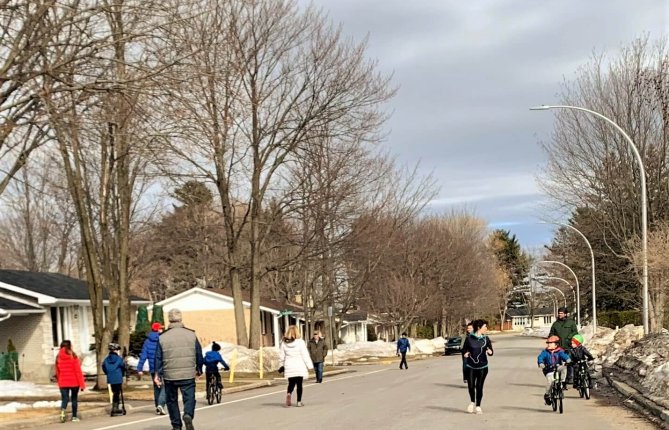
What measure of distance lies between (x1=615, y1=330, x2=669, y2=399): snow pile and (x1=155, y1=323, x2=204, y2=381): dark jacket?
8590 millimetres

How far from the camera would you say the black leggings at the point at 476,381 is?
573 inches

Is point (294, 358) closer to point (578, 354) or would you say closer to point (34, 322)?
point (578, 354)

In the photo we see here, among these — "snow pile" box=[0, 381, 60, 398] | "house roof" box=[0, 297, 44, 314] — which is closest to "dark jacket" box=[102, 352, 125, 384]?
"snow pile" box=[0, 381, 60, 398]

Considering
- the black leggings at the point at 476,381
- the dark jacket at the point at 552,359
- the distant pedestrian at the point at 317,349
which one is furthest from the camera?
the distant pedestrian at the point at 317,349

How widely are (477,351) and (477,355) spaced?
8cm

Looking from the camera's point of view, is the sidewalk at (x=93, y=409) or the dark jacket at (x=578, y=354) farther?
the dark jacket at (x=578, y=354)

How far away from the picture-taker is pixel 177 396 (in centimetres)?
1142

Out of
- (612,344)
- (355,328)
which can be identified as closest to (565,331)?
(612,344)

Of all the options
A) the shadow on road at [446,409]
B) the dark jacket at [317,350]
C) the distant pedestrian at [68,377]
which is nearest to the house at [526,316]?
the dark jacket at [317,350]

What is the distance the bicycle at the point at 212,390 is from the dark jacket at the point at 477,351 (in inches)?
275

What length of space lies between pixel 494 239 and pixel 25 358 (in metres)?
99.0

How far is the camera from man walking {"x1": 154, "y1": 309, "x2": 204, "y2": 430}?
36.8 ft

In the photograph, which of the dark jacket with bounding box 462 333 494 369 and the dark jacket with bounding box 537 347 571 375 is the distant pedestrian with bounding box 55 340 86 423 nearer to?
the dark jacket with bounding box 462 333 494 369

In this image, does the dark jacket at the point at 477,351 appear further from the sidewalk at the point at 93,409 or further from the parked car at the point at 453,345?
the parked car at the point at 453,345
